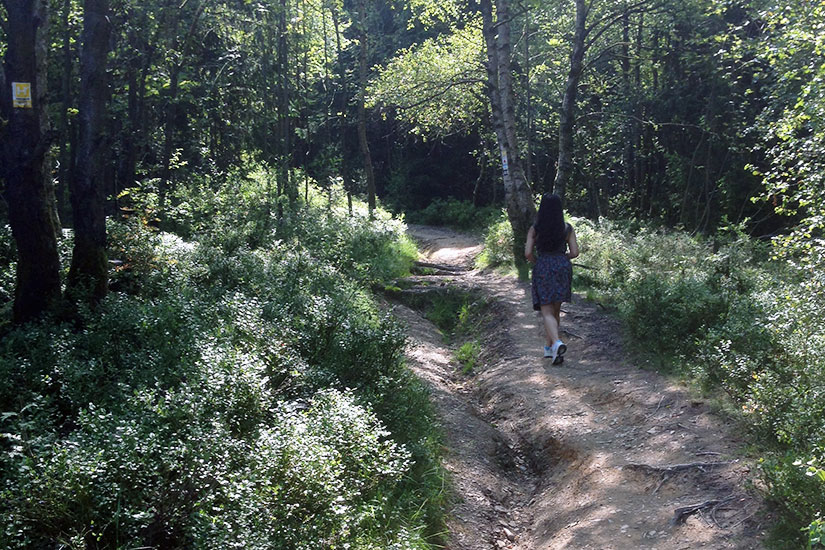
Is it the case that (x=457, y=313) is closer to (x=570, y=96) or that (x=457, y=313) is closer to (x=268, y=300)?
(x=268, y=300)

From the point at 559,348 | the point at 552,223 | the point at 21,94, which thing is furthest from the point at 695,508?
the point at 21,94

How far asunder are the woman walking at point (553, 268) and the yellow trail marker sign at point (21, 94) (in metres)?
5.85

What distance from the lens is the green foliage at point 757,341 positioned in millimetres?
3963

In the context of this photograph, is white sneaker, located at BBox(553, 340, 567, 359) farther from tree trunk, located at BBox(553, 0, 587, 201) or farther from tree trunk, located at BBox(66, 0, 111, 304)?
tree trunk, located at BBox(553, 0, 587, 201)

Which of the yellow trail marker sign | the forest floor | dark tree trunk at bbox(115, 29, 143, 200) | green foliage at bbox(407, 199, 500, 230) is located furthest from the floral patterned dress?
green foliage at bbox(407, 199, 500, 230)

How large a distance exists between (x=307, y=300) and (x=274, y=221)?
770cm

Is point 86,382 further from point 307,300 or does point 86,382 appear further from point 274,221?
point 274,221

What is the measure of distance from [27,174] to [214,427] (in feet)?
15.4

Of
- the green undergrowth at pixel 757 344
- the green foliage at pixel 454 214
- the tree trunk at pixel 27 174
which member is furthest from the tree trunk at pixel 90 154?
the green foliage at pixel 454 214

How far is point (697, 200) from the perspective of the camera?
68.0 feet

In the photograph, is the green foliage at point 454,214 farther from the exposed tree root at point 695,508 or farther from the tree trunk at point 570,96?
the exposed tree root at point 695,508

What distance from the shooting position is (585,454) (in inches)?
235

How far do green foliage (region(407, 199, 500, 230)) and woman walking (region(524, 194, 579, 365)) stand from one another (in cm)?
1873

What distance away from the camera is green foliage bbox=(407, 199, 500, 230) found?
93.4 ft
